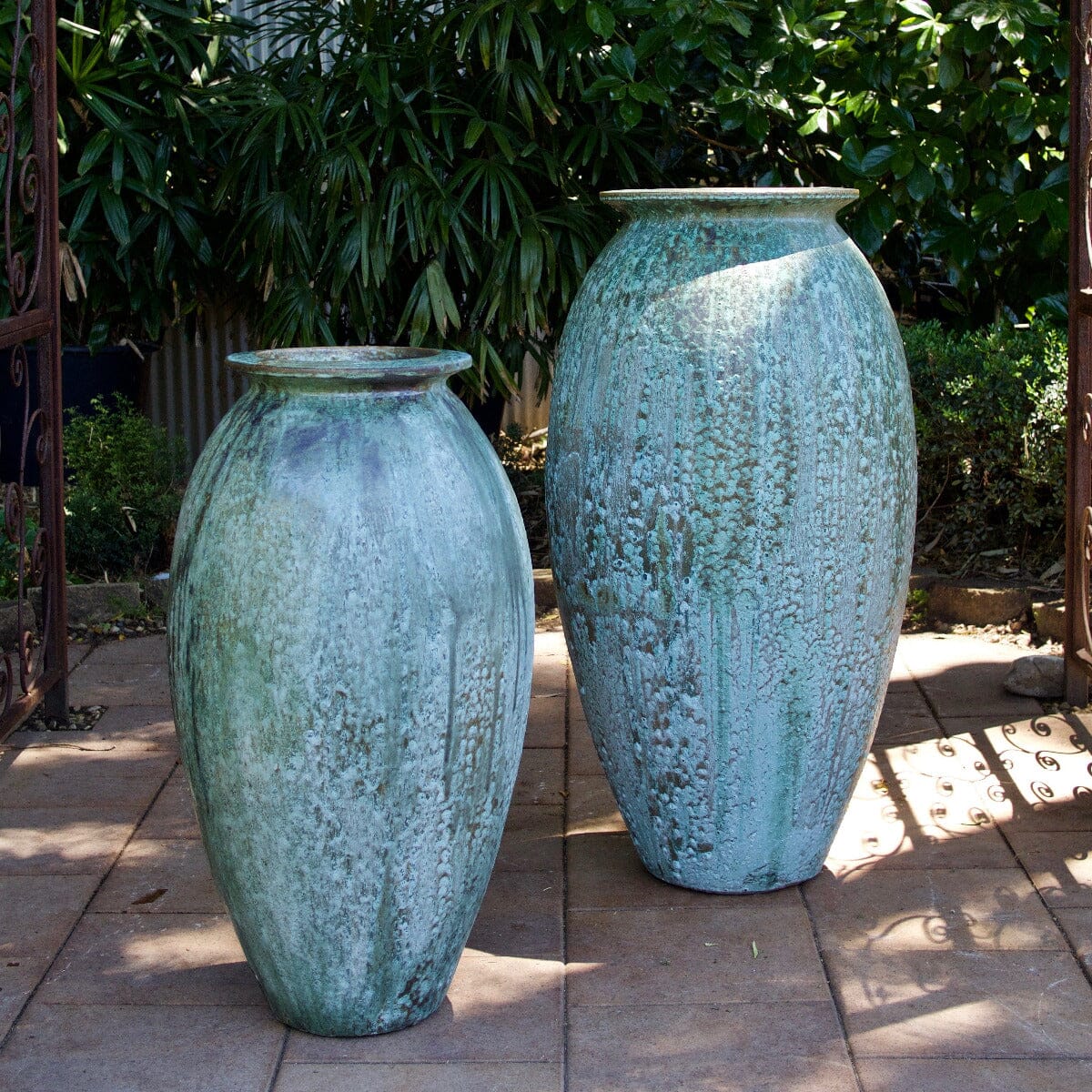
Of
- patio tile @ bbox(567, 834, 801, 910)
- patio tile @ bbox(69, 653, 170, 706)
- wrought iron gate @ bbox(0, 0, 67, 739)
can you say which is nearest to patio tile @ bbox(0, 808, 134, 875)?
wrought iron gate @ bbox(0, 0, 67, 739)

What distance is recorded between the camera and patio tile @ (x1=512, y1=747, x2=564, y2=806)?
3.42 m

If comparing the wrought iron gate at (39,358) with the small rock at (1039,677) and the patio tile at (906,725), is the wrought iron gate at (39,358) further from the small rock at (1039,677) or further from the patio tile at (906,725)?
the small rock at (1039,677)

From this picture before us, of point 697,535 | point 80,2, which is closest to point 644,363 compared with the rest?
point 697,535

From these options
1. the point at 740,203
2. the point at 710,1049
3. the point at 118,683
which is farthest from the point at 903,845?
the point at 118,683

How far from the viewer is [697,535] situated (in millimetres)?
2562

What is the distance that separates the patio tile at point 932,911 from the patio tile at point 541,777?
0.74 meters

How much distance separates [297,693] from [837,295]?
120 centimetres

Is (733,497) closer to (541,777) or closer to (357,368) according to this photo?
(357,368)

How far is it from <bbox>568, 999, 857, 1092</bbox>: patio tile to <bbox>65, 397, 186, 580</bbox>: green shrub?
2.99 m

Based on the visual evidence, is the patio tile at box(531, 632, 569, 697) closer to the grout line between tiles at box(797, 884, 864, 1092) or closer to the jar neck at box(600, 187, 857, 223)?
the grout line between tiles at box(797, 884, 864, 1092)

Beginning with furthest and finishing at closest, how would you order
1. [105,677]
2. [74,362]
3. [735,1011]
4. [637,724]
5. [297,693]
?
1. [74,362]
2. [105,677]
3. [637,724]
4. [735,1011]
5. [297,693]

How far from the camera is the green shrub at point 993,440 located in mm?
4391

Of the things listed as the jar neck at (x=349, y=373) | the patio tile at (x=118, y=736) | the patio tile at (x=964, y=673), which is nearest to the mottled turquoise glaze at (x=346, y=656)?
the jar neck at (x=349, y=373)

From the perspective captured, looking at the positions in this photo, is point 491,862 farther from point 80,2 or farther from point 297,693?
point 80,2
